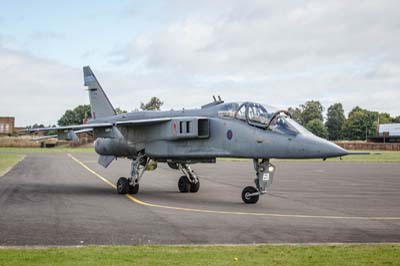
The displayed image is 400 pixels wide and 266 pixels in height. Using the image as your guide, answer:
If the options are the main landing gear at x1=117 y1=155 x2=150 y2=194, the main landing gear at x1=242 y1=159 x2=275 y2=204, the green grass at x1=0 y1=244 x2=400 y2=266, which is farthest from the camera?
the main landing gear at x1=117 y1=155 x2=150 y2=194

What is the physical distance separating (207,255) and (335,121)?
185721 millimetres

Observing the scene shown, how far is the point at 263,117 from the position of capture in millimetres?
18750

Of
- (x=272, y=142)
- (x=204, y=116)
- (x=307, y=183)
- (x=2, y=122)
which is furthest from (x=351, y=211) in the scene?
(x=2, y=122)

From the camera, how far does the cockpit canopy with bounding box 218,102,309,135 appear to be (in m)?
18.2

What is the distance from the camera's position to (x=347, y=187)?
1086 inches

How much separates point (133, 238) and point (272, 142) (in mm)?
7631

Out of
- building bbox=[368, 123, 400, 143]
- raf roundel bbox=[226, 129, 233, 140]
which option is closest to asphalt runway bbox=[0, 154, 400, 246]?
raf roundel bbox=[226, 129, 233, 140]

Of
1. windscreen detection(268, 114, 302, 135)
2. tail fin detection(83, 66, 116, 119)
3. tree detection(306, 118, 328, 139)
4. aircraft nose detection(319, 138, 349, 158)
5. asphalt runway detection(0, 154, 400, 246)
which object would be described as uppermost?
tree detection(306, 118, 328, 139)

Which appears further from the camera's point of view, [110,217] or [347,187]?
[347,187]

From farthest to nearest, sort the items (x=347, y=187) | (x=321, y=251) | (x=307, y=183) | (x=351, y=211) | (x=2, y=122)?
1. (x=2, y=122)
2. (x=307, y=183)
3. (x=347, y=187)
4. (x=351, y=211)
5. (x=321, y=251)

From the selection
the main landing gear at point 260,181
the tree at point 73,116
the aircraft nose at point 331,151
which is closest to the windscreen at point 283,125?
the aircraft nose at point 331,151

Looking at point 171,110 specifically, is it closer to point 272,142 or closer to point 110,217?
point 272,142

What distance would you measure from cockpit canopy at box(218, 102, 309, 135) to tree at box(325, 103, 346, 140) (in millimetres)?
163726

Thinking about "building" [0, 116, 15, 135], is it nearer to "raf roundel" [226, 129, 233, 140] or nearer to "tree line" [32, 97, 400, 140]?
"tree line" [32, 97, 400, 140]
